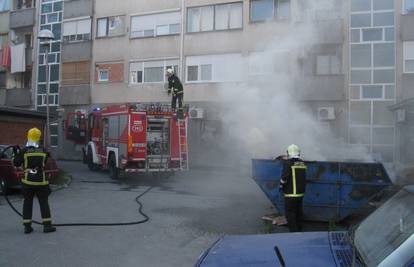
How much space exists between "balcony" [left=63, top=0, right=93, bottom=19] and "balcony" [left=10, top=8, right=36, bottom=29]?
2.95 m

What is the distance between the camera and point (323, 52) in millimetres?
20156

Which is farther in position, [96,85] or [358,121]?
[96,85]

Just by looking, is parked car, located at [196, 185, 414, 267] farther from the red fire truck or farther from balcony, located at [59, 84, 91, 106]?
balcony, located at [59, 84, 91, 106]

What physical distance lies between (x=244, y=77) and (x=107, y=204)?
237 inches

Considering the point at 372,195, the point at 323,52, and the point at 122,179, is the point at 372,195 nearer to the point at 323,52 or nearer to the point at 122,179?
the point at 122,179

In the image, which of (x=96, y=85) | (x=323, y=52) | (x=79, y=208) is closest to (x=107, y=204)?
(x=79, y=208)

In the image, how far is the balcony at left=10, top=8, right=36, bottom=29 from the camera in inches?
1235

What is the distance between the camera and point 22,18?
31.9 metres

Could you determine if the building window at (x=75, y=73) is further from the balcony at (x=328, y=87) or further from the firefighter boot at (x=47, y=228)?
the firefighter boot at (x=47, y=228)

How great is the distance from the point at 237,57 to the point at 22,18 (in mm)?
17082

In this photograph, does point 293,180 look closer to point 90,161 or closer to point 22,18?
point 90,161

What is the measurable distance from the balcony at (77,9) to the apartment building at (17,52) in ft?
9.54

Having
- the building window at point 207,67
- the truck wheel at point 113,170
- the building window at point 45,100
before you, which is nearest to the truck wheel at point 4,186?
the truck wheel at point 113,170

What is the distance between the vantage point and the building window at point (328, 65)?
21047 mm
